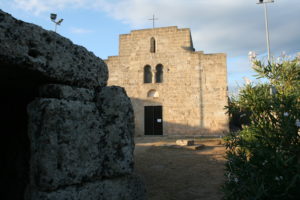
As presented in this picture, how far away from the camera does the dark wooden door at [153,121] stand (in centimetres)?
1495

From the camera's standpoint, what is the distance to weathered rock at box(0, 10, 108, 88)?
4.72 ft

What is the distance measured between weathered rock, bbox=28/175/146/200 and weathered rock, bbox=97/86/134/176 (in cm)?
9

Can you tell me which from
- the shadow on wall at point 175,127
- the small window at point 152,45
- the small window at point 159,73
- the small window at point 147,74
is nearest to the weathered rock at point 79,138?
the shadow on wall at point 175,127

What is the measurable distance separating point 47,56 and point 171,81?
13549 millimetres

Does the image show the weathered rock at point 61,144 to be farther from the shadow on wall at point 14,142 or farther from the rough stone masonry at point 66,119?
the shadow on wall at point 14,142

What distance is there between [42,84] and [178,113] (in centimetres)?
1307

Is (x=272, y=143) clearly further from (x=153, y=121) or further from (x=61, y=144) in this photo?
(x=153, y=121)

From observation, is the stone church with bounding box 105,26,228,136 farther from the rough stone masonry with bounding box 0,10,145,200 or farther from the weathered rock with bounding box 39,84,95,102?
the weathered rock with bounding box 39,84,95,102

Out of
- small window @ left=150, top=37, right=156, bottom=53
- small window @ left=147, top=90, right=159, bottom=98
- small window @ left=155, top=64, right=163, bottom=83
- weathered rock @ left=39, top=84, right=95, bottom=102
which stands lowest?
weathered rock @ left=39, top=84, right=95, bottom=102

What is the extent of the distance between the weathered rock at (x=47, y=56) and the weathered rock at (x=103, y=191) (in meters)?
0.84

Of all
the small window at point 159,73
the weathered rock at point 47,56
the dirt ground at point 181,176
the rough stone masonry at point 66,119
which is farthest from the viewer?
the small window at point 159,73

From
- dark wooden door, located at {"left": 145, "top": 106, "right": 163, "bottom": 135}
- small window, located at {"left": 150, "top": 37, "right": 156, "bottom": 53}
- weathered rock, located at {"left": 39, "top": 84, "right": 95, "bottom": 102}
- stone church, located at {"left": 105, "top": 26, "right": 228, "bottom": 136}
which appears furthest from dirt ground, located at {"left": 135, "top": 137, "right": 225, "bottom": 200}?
small window, located at {"left": 150, "top": 37, "right": 156, "bottom": 53}

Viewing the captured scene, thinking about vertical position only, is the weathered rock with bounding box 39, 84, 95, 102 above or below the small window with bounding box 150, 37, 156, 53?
below

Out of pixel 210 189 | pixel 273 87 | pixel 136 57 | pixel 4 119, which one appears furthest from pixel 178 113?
pixel 4 119
